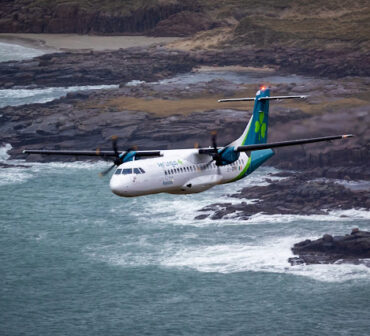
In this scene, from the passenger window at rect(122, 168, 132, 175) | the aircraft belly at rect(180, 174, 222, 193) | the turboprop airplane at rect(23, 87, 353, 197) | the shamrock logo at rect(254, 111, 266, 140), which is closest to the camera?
the passenger window at rect(122, 168, 132, 175)

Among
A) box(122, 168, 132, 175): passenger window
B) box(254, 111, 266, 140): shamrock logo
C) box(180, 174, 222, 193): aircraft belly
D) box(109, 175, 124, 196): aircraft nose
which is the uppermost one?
box(254, 111, 266, 140): shamrock logo

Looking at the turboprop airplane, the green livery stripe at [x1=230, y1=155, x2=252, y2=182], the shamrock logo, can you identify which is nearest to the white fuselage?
the turboprop airplane

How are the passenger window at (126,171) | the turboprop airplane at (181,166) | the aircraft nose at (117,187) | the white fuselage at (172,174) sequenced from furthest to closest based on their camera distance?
Answer: the turboprop airplane at (181,166)
the passenger window at (126,171)
the white fuselage at (172,174)
the aircraft nose at (117,187)

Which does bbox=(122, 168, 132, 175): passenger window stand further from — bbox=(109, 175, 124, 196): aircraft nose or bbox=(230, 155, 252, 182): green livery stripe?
bbox=(230, 155, 252, 182): green livery stripe

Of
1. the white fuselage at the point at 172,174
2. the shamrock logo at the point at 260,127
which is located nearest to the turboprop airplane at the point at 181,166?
the white fuselage at the point at 172,174

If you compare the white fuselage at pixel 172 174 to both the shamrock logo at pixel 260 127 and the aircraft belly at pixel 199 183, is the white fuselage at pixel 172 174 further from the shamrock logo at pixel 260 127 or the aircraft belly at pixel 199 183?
the shamrock logo at pixel 260 127

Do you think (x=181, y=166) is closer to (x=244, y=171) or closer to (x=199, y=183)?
(x=199, y=183)

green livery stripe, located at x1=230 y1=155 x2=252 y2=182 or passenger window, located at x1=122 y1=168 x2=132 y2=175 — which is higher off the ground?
passenger window, located at x1=122 y1=168 x2=132 y2=175
